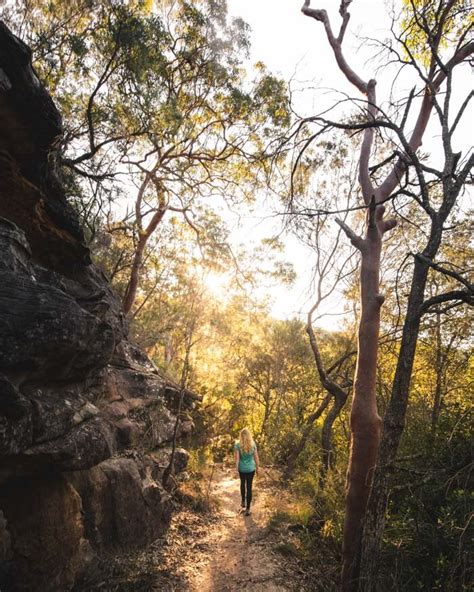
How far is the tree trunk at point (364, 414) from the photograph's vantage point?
491cm

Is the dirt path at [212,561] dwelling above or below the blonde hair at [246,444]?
below

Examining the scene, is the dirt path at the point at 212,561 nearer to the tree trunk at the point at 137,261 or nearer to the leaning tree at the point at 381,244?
the leaning tree at the point at 381,244

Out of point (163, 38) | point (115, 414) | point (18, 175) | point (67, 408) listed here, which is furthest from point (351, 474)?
point (163, 38)

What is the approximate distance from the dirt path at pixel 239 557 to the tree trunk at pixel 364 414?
4.59 ft

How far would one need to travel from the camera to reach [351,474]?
5.00m

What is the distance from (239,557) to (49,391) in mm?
4486

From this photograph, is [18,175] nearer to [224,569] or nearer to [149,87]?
[149,87]

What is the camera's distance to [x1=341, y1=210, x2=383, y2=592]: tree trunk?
193 inches

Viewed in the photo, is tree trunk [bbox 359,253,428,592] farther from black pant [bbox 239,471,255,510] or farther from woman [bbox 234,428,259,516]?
black pant [bbox 239,471,255,510]

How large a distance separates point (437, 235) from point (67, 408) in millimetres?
4874

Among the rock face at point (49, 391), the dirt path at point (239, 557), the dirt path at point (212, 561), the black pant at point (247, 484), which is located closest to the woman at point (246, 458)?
the black pant at point (247, 484)

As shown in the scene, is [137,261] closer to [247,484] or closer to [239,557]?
[247,484]

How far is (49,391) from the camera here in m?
4.52

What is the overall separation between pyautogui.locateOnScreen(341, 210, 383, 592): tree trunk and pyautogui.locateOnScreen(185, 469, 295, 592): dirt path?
1.40 m
